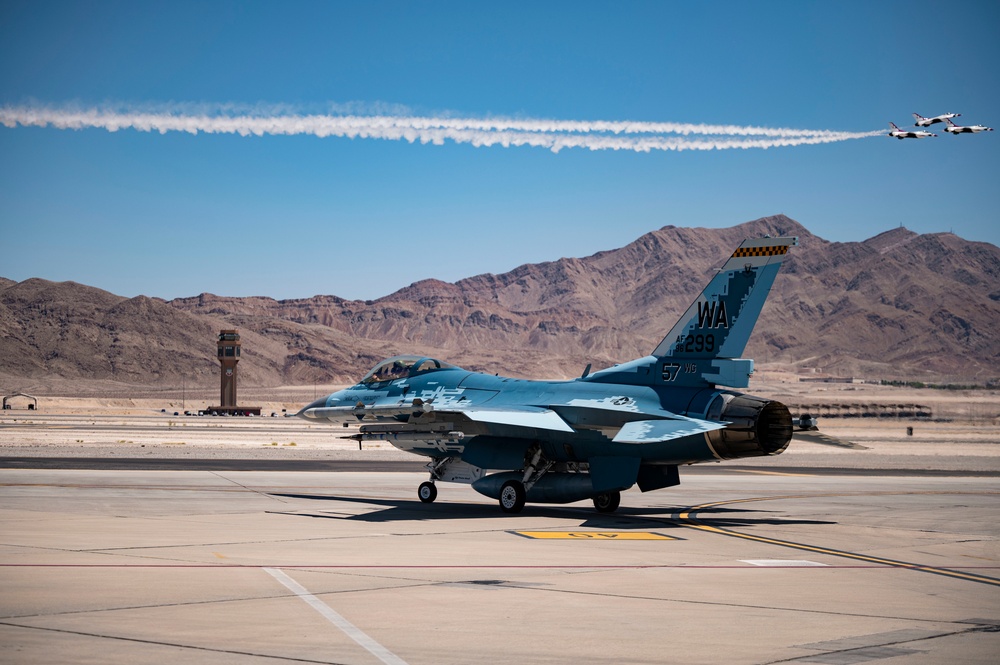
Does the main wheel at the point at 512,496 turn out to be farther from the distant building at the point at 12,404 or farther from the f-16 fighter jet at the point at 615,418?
the distant building at the point at 12,404

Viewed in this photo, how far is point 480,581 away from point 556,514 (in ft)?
35.9

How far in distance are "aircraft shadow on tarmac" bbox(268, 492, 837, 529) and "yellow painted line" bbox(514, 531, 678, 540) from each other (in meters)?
1.18

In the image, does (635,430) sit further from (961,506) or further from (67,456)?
(67,456)

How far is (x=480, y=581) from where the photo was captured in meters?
13.9

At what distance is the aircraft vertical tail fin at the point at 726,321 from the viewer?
22.6m

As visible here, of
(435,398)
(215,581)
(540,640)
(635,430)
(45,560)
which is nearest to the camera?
(540,640)

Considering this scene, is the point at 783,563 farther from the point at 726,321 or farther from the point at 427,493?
the point at 427,493

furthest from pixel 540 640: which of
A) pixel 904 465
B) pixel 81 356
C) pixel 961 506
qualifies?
pixel 81 356

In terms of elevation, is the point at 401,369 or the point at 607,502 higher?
the point at 401,369

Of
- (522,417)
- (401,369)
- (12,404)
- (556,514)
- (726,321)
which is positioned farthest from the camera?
(12,404)

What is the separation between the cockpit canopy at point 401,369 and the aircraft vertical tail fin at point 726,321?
23.8 ft

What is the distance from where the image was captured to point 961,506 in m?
27.8

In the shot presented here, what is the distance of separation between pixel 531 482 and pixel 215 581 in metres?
12.5

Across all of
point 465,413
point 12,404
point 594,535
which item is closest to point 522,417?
point 465,413
